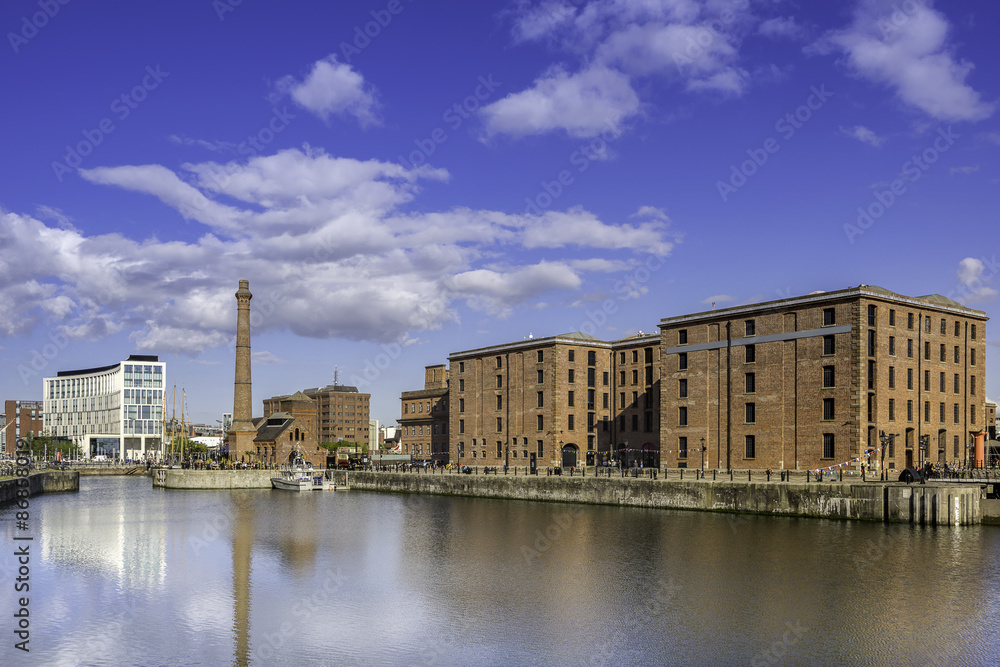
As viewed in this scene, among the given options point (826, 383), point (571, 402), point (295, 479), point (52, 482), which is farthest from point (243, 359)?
point (826, 383)

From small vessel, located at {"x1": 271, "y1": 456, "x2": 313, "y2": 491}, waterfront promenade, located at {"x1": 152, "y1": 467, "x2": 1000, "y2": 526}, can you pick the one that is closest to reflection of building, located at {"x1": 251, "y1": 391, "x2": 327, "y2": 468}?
small vessel, located at {"x1": 271, "y1": 456, "x2": 313, "y2": 491}

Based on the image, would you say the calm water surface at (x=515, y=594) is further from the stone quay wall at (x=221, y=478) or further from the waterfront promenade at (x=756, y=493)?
the stone quay wall at (x=221, y=478)

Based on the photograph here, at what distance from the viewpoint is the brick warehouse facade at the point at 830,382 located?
64938mm

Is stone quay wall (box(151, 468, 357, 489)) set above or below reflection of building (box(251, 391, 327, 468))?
below

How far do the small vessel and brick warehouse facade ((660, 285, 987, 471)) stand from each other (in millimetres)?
41097

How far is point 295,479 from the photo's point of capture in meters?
97.2

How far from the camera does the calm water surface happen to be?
23.2 m

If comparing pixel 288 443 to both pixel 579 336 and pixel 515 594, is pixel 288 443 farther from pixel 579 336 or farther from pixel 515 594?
pixel 515 594

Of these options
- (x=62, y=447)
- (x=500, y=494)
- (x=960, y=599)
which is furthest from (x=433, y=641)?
(x=62, y=447)

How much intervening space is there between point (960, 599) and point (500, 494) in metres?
52.6

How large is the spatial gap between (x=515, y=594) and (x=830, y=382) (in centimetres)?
4413

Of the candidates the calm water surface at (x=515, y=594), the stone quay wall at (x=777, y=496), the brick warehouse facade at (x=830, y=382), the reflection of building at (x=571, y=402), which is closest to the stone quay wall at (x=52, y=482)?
the calm water surface at (x=515, y=594)

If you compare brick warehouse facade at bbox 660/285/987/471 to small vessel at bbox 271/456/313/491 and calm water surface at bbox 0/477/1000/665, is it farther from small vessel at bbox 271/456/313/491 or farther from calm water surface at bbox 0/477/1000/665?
small vessel at bbox 271/456/313/491

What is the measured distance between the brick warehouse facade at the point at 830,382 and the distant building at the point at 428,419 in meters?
54.9
